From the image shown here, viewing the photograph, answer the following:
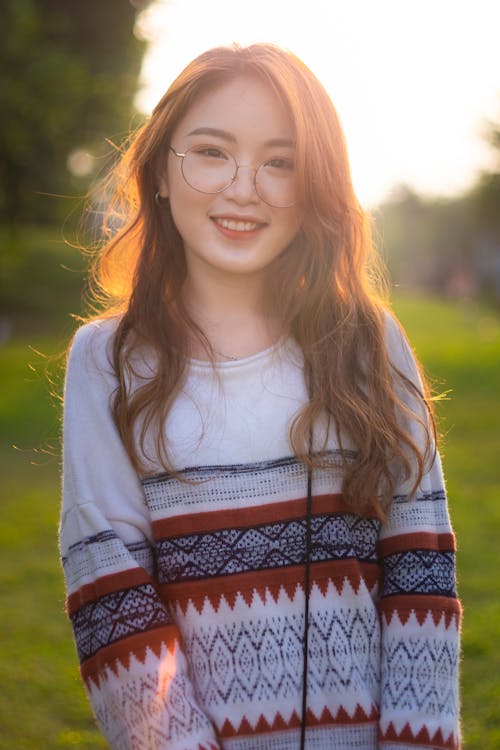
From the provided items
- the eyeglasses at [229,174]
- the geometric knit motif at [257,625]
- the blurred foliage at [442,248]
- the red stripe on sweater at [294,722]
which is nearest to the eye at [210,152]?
the eyeglasses at [229,174]

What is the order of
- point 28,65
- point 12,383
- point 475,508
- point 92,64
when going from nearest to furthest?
point 475,508
point 28,65
point 12,383
point 92,64

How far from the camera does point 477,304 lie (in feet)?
125

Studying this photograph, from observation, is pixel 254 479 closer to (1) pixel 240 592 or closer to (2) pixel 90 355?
(1) pixel 240 592

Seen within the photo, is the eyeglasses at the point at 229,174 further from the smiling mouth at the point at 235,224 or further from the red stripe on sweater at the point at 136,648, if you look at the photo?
the red stripe on sweater at the point at 136,648

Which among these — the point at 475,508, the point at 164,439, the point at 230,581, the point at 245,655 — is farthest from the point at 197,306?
the point at 475,508

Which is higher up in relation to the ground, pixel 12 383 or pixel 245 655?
pixel 245 655

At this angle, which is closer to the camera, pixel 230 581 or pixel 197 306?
pixel 230 581

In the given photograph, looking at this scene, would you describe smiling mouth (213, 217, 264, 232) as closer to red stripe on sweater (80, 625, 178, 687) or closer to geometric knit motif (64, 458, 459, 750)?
geometric knit motif (64, 458, 459, 750)

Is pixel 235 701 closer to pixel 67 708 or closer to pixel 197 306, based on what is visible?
pixel 197 306

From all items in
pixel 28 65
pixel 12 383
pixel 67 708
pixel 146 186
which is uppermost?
pixel 28 65

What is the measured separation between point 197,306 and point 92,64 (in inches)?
695

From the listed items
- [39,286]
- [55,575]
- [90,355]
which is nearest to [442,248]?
[39,286]

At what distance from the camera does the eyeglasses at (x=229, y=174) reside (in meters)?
2.19

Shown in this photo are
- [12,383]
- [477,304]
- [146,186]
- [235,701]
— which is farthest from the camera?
[477,304]
